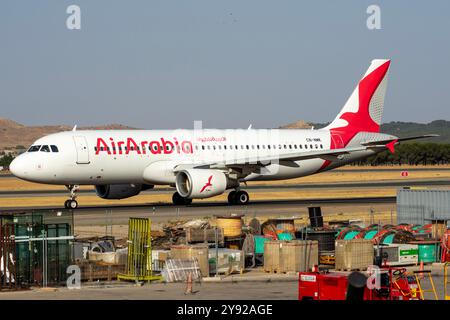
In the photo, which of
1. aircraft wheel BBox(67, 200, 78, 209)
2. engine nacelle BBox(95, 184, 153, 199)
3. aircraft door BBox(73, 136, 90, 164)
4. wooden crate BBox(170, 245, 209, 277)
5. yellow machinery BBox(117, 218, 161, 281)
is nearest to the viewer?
yellow machinery BBox(117, 218, 161, 281)

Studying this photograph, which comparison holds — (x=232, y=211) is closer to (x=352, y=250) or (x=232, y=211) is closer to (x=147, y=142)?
(x=147, y=142)

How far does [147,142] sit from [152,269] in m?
23.3

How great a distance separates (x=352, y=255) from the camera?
30.2 m

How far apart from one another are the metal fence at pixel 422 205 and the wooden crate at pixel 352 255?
11.2m

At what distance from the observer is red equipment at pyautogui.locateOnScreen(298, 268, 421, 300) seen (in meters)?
18.6

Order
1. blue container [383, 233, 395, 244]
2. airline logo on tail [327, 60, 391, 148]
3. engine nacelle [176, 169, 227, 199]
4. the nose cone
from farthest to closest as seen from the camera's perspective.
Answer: airline logo on tail [327, 60, 391, 148] → engine nacelle [176, 169, 227, 199] → the nose cone → blue container [383, 233, 395, 244]

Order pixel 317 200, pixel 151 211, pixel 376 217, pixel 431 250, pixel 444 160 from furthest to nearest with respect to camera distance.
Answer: pixel 444 160 → pixel 317 200 → pixel 151 211 → pixel 376 217 → pixel 431 250

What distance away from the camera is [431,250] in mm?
32188

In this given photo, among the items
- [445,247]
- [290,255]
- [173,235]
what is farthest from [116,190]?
[445,247]

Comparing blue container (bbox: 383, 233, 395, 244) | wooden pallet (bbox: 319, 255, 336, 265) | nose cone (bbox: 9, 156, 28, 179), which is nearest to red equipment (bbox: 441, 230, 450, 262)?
blue container (bbox: 383, 233, 395, 244)

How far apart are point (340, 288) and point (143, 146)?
34.4 metres

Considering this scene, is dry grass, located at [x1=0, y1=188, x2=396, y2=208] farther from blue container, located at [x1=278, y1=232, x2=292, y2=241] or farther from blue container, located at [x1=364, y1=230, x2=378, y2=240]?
blue container, located at [x1=364, y1=230, x2=378, y2=240]

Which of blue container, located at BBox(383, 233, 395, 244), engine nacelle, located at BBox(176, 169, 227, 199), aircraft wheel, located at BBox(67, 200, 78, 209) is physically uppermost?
engine nacelle, located at BBox(176, 169, 227, 199)
